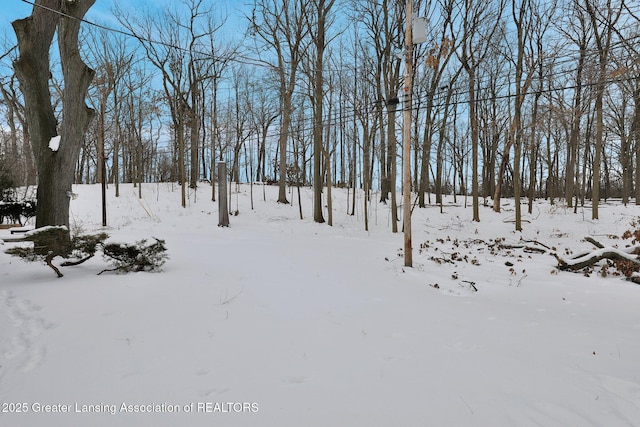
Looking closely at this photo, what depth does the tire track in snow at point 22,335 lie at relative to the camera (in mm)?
2924

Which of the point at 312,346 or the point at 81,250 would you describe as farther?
the point at 81,250

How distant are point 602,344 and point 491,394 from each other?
7.56ft

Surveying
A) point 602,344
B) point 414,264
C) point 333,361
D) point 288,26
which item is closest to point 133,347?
point 333,361

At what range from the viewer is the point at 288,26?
1805 cm

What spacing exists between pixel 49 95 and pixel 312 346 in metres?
7.62

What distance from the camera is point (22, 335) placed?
345cm

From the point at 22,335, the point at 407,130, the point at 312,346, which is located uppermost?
the point at 407,130

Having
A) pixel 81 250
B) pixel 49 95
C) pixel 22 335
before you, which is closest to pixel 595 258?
pixel 22 335

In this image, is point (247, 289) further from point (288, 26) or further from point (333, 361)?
point (288, 26)

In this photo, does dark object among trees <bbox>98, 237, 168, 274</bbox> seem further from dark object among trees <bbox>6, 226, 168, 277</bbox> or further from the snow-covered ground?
the snow-covered ground

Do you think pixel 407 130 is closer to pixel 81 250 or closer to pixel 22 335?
pixel 81 250

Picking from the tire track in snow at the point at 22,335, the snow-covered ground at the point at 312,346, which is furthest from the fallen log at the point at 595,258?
the tire track in snow at the point at 22,335

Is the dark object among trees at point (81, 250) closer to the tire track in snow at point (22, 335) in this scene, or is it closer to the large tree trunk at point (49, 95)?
the tire track in snow at point (22, 335)

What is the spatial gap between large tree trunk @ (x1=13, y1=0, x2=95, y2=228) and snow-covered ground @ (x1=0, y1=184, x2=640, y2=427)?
5.37ft
